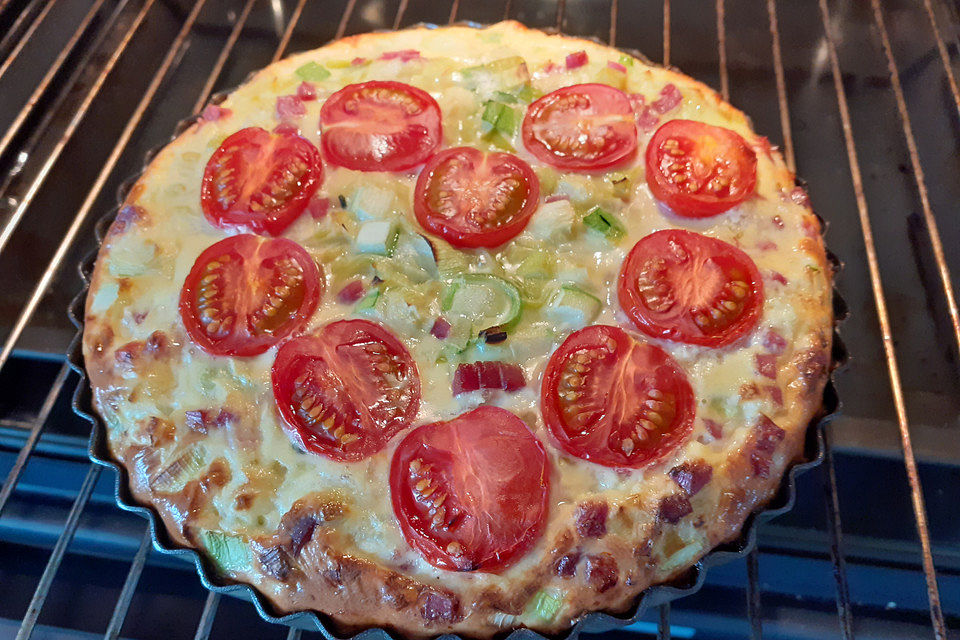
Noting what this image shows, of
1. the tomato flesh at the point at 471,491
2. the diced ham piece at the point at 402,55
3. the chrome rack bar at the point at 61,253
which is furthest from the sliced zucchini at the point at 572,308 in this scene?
the chrome rack bar at the point at 61,253

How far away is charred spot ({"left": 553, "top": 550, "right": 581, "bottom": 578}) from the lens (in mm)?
1516

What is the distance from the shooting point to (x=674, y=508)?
1.56 metres

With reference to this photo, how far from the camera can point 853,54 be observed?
3096 millimetres

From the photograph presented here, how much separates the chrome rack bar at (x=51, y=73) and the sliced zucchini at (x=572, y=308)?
2.12 m

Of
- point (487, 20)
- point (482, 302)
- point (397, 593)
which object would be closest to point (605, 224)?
point (482, 302)

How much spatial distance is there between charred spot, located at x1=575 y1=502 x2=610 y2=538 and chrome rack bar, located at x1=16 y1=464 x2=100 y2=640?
140cm

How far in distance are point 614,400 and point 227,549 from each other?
99 centimetres

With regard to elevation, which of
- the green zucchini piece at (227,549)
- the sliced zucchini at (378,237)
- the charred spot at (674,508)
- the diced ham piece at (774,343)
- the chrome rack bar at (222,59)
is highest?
the chrome rack bar at (222,59)

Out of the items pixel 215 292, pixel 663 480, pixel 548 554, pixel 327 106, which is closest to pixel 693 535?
pixel 663 480

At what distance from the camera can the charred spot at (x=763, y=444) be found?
5.32 ft

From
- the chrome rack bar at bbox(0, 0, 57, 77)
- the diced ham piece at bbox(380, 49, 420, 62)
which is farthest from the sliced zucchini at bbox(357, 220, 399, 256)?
the chrome rack bar at bbox(0, 0, 57, 77)

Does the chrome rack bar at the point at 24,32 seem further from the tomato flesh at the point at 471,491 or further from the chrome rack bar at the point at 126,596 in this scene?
the tomato flesh at the point at 471,491

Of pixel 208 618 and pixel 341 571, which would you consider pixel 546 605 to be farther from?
pixel 208 618

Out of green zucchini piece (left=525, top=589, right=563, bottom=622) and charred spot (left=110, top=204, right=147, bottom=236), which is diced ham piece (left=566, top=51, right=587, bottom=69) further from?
green zucchini piece (left=525, top=589, right=563, bottom=622)
